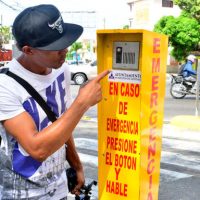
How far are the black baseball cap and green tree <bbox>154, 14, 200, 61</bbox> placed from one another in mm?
27430

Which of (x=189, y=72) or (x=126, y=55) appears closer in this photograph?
(x=126, y=55)

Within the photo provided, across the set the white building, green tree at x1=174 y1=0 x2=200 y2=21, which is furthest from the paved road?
the white building

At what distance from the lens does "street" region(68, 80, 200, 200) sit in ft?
16.4

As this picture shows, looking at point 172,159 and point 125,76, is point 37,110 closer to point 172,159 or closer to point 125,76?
point 125,76

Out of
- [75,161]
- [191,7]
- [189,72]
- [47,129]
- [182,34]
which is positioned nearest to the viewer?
[47,129]

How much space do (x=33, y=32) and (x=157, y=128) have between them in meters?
1.48

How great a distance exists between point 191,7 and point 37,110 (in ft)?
94.8

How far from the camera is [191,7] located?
29500 millimetres

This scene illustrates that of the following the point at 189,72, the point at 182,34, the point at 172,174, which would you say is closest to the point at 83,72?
the point at 189,72

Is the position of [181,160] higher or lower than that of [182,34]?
lower

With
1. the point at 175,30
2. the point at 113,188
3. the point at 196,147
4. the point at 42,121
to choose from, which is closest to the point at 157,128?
the point at 113,188

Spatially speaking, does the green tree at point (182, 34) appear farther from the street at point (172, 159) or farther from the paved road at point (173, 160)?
the paved road at point (173, 160)

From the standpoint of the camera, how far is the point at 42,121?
6.49ft

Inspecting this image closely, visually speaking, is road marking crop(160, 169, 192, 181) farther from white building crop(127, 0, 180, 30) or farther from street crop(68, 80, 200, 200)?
white building crop(127, 0, 180, 30)
